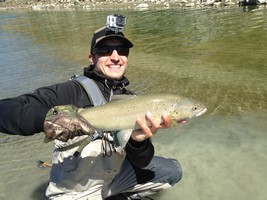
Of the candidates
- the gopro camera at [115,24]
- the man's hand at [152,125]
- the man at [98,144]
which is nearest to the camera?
the man's hand at [152,125]

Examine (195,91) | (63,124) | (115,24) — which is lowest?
(195,91)

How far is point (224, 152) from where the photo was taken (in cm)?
726

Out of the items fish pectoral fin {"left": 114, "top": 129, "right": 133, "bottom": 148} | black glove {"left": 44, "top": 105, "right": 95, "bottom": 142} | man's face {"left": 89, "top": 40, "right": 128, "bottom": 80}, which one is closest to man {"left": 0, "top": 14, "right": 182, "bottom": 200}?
man's face {"left": 89, "top": 40, "right": 128, "bottom": 80}

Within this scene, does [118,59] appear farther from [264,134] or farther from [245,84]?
[245,84]

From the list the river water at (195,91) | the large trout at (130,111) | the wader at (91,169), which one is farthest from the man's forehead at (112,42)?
the river water at (195,91)

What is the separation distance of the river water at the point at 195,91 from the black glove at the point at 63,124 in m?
3.11

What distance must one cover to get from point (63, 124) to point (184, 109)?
1515 millimetres

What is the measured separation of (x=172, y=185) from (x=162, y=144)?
80.9 inches

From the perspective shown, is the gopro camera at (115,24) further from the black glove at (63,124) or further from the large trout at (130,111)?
the black glove at (63,124)

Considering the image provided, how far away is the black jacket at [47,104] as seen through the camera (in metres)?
3.59

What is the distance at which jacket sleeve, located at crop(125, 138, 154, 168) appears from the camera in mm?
4504

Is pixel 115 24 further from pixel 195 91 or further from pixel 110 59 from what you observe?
pixel 195 91

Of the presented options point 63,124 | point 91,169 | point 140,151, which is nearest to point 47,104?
point 63,124

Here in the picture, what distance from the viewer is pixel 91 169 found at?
479cm
